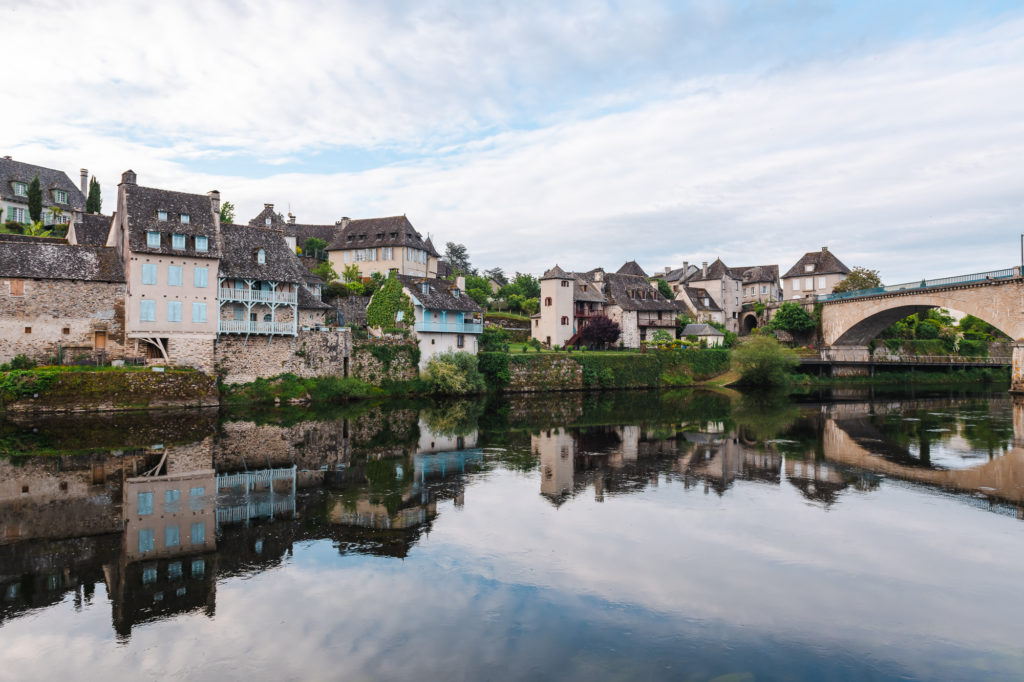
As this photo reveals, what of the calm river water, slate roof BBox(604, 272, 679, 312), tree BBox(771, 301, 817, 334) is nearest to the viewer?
the calm river water

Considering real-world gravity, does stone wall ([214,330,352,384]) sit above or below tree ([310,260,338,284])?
below

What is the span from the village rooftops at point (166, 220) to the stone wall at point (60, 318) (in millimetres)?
3286

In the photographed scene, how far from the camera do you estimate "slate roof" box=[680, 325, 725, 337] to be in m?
67.6

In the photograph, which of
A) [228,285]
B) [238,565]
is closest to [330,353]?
[228,285]

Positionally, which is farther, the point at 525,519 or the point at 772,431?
the point at 772,431

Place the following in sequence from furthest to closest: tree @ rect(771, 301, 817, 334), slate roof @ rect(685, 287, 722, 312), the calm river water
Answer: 1. slate roof @ rect(685, 287, 722, 312)
2. tree @ rect(771, 301, 817, 334)
3. the calm river water

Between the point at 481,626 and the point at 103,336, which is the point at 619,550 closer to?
the point at 481,626

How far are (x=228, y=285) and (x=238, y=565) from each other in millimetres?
29979

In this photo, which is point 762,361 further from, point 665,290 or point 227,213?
point 227,213

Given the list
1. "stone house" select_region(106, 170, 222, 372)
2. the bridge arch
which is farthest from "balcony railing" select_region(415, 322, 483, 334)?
the bridge arch

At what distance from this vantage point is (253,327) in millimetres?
38688

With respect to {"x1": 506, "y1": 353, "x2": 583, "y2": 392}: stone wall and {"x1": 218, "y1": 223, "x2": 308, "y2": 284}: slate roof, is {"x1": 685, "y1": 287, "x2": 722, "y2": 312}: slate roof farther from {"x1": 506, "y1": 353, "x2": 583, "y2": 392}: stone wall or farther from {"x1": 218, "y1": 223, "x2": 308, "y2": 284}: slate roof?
{"x1": 218, "y1": 223, "x2": 308, "y2": 284}: slate roof

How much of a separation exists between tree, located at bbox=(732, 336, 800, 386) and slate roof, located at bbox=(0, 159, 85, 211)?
192ft

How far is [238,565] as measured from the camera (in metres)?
11.9
